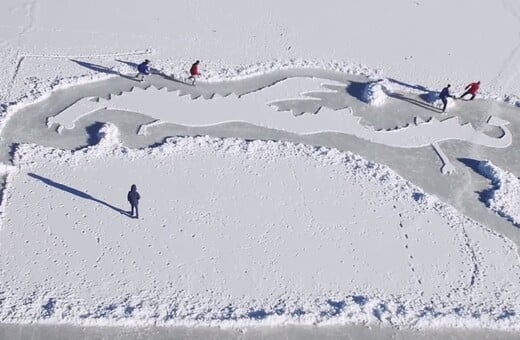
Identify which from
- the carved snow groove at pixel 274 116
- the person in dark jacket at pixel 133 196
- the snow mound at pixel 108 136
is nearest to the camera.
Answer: the person in dark jacket at pixel 133 196

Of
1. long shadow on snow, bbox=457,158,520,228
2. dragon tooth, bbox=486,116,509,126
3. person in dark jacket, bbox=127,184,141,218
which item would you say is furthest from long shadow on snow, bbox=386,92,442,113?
person in dark jacket, bbox=127,184,141,218

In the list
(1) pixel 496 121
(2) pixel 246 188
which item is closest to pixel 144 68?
(2) pixel 246 188

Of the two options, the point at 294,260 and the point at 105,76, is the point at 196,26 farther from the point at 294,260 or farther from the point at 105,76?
the point at 294,260

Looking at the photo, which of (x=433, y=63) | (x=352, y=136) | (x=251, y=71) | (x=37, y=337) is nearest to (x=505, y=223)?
(x=352, y=136)

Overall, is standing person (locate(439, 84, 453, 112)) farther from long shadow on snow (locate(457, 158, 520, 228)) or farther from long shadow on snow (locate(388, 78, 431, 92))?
long shadow on snow (locate(457, 158, 520, 228))

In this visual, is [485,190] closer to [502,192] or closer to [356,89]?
[502,192]

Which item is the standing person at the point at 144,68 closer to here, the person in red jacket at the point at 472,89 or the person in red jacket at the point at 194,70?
the person in red jacket at the point at 194,70

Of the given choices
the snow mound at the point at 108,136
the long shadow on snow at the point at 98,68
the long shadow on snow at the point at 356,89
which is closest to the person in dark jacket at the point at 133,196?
the snow mound at the point at 108,136
